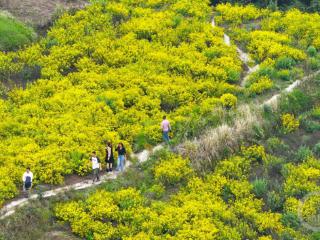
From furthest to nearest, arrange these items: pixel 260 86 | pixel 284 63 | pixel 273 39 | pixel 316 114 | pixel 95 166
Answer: pixel 273 39 < pixel 284 63 < pixel 260 86 < pixel 316 114 < pixel 95 166

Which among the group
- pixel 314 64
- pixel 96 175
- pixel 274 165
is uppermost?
pixel 314 64

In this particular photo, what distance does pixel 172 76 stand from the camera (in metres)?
29.9

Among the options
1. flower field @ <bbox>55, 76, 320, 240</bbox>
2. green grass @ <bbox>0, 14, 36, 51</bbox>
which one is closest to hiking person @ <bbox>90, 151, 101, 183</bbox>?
flower field @ <bbox>55, 76, 320, 240</bbox>

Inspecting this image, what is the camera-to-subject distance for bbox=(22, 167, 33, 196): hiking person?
880 inches

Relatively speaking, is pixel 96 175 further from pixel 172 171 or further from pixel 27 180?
pixel 172 171

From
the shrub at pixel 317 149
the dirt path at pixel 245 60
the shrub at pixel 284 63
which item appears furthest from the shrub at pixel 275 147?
the shrub at pixel 284 63

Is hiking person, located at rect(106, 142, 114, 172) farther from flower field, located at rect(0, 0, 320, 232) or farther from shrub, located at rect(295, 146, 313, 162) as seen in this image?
shrub, located at rect(295, 146, 313, 162)

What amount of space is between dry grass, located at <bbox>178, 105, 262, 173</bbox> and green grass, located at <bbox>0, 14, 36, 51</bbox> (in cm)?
1013

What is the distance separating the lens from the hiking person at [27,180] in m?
22.4

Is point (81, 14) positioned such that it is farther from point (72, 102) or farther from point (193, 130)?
point (193, 130)

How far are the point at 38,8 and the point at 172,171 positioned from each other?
46.6ft

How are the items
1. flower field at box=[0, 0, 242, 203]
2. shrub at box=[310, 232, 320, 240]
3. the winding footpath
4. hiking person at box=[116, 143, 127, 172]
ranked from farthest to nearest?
1. flower field at box=[0, 0, 242, 203]
2. hiking person at box=[116, 143, 127, 172]
3. shrub at box=[310, 232, 320, 240]
4. the winding footpath

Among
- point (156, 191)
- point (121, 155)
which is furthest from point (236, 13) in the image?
point (156, 191)

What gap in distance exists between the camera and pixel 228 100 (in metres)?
28.5
